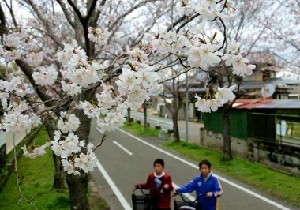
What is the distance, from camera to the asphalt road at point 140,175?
39.7 feet

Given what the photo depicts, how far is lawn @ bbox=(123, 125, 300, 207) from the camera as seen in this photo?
1288cm

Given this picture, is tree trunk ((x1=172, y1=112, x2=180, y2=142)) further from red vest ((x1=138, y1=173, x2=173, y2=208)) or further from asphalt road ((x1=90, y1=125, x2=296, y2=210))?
red vest ((x1=138, y1=173, x2=173, y2=208))

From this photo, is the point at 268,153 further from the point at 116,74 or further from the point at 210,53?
the point at 210,53

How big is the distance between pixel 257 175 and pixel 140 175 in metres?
4.32

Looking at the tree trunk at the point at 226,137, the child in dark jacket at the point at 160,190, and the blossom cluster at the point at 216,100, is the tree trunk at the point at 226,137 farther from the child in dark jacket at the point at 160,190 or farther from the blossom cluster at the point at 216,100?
the blossom cluster at the point at 216,100

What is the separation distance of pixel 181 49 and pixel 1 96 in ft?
8.66

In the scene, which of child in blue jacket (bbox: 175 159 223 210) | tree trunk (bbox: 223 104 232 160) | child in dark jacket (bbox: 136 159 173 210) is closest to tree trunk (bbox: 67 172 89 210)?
child in dark jacket (bbox: 136 159 173 210)

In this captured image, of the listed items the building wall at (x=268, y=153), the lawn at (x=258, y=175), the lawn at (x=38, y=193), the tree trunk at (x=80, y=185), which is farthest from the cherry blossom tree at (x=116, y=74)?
the building wall at (x=268, y=153)

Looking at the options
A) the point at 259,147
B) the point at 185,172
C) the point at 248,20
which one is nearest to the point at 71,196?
the point at 185,172


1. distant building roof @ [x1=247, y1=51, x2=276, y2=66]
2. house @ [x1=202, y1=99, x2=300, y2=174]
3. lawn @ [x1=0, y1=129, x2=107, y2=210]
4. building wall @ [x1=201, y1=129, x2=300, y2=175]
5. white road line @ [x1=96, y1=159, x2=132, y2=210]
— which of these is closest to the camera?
lawn @ [x1=0, y1=129, x2=107, y2=210]

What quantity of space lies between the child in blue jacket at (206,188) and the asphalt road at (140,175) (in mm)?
4212

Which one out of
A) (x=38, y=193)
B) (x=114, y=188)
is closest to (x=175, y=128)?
(x=114, y=188)

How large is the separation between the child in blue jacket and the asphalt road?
4212 mm

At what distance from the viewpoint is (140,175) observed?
55.6ft
